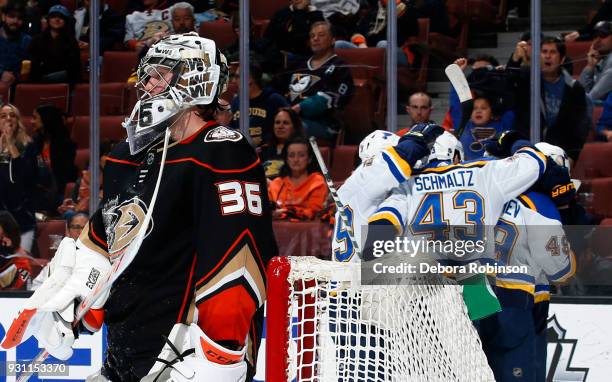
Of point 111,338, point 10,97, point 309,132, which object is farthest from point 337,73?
point 111,338

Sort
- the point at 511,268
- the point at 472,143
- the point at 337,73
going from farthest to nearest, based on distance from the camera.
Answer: the point at 337,73 → the point at 472,143 → the point at 511,268

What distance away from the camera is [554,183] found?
4.00m

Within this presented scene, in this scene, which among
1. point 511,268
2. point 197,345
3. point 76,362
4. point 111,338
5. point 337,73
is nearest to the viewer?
point 197,345

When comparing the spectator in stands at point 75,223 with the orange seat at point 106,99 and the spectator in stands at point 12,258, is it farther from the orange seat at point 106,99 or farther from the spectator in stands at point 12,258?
the orange seat at point 106,99

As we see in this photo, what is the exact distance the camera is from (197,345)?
229cm

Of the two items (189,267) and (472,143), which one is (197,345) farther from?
(472,143)

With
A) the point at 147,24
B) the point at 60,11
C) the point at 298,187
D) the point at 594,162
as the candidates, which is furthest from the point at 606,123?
the point at 60,11

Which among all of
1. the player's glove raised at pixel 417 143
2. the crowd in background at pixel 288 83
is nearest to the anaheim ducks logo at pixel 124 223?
the player's glove raised at pixel 417 143

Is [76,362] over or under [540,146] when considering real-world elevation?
under

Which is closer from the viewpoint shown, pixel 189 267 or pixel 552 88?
pixel 189 267

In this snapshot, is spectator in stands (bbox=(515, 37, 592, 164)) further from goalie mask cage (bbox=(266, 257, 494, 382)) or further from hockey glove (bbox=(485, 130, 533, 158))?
goalie mask cage (bbox=(266, 257, 494, 382))

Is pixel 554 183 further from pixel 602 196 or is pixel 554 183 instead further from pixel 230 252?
pixel 230 252

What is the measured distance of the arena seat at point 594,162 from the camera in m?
5.10

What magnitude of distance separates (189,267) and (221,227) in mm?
147
